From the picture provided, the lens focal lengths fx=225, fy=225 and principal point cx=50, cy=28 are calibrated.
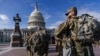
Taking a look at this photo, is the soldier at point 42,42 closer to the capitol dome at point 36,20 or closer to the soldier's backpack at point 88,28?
the soldier's backpack at point 88,28

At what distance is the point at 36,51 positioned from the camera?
535 cm

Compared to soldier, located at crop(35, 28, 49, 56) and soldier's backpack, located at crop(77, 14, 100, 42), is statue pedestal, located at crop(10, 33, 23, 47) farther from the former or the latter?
soldier's backpack, located at crop(77, 14, 100, 42)

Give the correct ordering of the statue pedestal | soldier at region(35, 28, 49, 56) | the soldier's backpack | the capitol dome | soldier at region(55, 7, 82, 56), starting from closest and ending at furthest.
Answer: the soldier's backpack → soldier at region(55, 7, 82, 56) → soldier at region(35, 28, 49, 56) → the statue pedestal → the capitol dome

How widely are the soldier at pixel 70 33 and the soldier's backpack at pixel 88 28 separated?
0.10 metres

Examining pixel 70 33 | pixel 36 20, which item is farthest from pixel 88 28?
pixel 36 20

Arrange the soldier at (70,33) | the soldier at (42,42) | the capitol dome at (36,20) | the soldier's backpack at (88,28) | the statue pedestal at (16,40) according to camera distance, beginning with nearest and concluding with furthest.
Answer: the soldier's backpack at (88,28)
the soldier at (70,33)
the soldier at (42,42)
the statue pedestal at (16,40)
the capitol dome at (36,20)

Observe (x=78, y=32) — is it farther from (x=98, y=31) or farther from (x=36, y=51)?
(x=36, y=51)

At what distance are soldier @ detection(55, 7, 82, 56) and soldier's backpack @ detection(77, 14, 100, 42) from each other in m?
0.10

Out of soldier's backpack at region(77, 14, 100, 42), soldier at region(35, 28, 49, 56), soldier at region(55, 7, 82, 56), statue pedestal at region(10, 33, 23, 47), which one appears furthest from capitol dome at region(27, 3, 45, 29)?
soldier's backpack at region(77, 14, 100, 42)

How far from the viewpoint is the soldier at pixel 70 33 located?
3.27 meters

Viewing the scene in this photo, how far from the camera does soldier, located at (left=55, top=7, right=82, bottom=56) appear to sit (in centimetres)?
327

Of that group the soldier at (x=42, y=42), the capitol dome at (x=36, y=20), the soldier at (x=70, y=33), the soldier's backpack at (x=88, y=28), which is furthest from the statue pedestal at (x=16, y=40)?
the capitol dome at (x=36, y=20)

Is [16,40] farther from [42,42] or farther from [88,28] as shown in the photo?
[88,28]

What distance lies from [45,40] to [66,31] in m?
1.83
